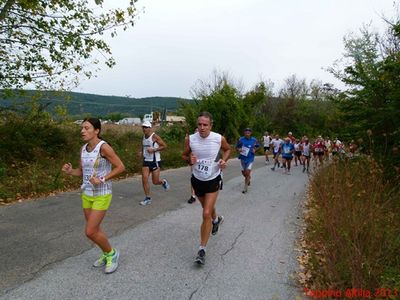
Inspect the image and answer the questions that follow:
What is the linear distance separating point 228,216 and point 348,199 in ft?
8.65

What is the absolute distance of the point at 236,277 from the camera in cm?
416

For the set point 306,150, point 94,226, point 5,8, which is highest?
point 5,8

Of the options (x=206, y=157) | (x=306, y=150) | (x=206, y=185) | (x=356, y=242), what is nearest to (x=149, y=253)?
(x=206, y=185)

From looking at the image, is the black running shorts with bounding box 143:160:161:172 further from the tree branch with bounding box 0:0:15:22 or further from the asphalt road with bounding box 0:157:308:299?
the tree branch with bounding box 0:0:15:22

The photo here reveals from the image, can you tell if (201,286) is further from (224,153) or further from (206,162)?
(224,153)

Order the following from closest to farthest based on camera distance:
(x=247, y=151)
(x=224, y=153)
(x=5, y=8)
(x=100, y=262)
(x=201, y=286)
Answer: (x=201, y=286)
(x=100, y=262)
(x=224, y=153)
(x=5, y=8)
(x=247, y=151)

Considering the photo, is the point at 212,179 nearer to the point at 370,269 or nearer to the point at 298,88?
the point at 370,269

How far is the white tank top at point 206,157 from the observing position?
4.78 meters

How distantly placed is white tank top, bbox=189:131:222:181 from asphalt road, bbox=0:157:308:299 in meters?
1.13

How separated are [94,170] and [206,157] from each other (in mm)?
1513

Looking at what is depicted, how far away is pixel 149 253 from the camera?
15.8 feet

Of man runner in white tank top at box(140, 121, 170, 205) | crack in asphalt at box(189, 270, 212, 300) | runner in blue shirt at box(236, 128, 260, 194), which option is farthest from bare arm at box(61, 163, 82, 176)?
runner in blue shirt at box(236, 128, 260, 194)

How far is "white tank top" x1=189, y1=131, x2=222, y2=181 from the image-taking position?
478 centimetres

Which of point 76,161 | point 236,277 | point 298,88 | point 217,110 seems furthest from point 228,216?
point 298,88
